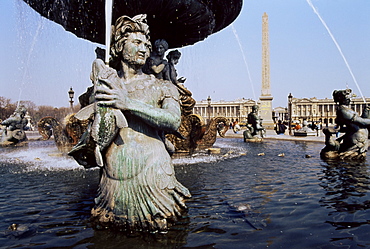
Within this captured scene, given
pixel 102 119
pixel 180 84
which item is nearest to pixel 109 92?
pixel 102 119

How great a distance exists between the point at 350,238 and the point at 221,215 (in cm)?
129

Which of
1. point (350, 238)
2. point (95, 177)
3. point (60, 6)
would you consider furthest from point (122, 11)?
point (350, 238)

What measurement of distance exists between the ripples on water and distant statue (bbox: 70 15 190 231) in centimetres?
21

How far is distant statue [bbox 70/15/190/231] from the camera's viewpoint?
2.40 m

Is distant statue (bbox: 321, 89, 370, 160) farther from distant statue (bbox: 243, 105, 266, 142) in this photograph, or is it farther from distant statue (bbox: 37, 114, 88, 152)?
distant statue (bbox: 243, 105, 266, 142)

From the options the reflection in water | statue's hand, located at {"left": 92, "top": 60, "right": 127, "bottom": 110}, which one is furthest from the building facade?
statue's hand, located at {"left": 92, "top": 60, "right": 127, "bottom": 110}

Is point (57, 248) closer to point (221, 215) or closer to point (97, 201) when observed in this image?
point (97, 201)

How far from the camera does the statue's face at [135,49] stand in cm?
266

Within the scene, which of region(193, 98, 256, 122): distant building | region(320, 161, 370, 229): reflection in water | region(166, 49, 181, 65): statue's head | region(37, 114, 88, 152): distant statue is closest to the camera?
region(320, 161, 370, 229): reflection in water

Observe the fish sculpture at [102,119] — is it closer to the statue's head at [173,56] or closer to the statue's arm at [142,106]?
the statue's arm at [142,106]

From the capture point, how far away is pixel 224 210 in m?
3.60

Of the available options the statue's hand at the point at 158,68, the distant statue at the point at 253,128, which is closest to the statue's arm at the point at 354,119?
the statue's hand at the point at 158,68

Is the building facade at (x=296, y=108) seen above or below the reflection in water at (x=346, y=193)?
above

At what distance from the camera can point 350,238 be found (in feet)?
9.12
